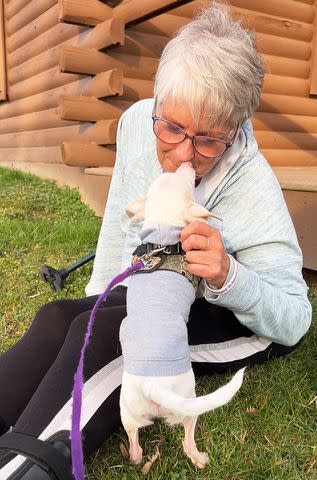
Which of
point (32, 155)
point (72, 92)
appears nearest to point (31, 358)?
point (72, 92)

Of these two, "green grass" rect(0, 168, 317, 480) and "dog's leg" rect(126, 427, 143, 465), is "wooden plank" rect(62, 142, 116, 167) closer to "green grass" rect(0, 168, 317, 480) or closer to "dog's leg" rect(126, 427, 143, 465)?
"green grass" rect(0, 168, 317, 480)

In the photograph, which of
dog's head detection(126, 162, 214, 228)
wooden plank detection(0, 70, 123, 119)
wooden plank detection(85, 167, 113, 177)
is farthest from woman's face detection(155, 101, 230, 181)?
wooden plank detection(0, 70, 123, 119)

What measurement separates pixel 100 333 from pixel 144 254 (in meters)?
0.30

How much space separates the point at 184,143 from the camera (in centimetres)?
158

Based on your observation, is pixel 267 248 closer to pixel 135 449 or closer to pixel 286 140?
pixel 135 449

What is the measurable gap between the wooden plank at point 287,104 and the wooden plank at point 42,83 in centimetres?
200

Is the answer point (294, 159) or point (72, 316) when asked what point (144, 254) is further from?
point (294, 159)

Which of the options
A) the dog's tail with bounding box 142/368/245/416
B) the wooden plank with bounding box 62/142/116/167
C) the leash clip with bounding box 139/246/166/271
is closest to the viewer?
the dog's tail with bounding box 142/368/245/416

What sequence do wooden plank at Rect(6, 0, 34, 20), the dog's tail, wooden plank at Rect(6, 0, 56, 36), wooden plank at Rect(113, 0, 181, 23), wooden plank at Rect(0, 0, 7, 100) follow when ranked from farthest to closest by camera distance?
wooden plank at Rect(0, 0, 7, 100), wooden plank at Rect(6, 0, 34, 20), wooden plank at Rect(6, 0, 56, 36), wooden plank at Rect(113, 0, 181, 23), the dog's tail

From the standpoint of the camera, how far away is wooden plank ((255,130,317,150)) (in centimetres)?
548

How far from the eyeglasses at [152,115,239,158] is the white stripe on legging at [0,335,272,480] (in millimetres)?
685

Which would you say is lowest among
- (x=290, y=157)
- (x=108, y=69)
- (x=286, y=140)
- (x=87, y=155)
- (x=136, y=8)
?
(x=290, y=157)

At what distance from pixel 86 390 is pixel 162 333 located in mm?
335

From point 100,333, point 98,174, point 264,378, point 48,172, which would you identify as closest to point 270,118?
point 98,174
